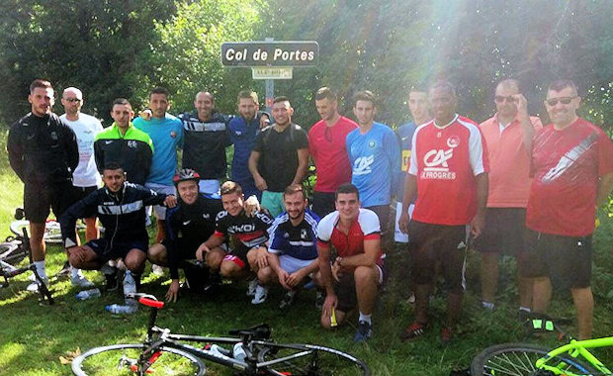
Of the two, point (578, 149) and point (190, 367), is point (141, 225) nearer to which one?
point (190, 367)

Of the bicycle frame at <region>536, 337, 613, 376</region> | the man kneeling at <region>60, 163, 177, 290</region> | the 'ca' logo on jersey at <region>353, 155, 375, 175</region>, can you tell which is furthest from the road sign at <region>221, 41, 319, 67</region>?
the bicycle frame at <region>536, 337, 613, 376</region>

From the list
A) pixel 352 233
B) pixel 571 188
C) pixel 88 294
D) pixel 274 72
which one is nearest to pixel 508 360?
→ pixel 571 188

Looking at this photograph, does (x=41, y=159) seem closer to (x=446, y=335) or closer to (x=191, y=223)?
(x=191, y=223)

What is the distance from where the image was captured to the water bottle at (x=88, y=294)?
561cm

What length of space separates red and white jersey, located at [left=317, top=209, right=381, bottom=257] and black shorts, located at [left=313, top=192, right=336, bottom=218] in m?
1.02

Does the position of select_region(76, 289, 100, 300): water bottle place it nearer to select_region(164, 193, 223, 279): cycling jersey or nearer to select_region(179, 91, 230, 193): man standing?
select_region(164, 193, 223, 279): cycling jersey

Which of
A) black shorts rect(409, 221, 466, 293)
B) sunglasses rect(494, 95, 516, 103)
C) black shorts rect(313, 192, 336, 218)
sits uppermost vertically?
sunglasses rect(494, 95, 516, 103)

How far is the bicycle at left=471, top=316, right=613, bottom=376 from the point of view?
3.21 metres

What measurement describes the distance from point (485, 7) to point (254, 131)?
2876 millimetres

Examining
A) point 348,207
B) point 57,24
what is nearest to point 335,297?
point 348,207

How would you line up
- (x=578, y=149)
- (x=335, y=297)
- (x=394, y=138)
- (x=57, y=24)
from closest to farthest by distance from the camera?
(x=578, y=149), (x=335, y=297), (x=394, y=138), (x=57, y=24)

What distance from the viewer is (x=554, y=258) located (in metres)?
4.03

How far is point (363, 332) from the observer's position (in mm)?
4609

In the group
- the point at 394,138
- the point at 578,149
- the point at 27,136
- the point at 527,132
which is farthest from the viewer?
the point at 27,136
